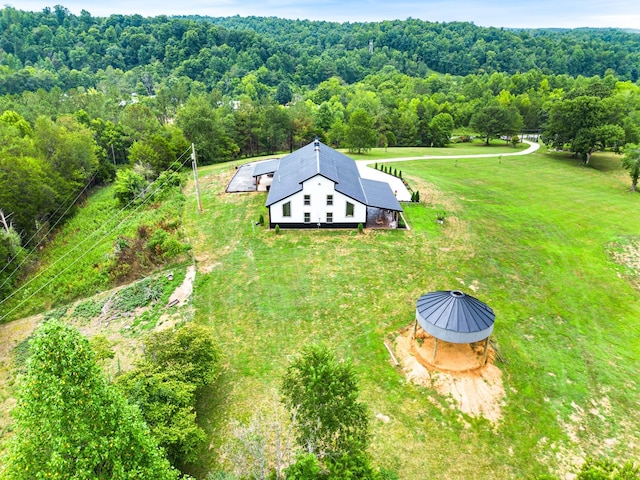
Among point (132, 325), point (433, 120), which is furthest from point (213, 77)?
point (132, 325)

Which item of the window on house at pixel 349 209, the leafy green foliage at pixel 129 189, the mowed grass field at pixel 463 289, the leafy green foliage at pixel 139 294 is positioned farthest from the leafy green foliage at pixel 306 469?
Result: the leafy green foliage at pixel 129 189

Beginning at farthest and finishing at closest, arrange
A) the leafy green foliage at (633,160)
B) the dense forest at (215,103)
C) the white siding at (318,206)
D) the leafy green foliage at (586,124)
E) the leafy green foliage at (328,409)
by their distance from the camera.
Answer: the leafy green foliage at (586,124), the dense forest at (215,103), the leafy green foliage at (633,160), the white siding at (318,206), the leafy green foliage at (328,409)

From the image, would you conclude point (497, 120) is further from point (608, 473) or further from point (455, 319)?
point (608, 473)

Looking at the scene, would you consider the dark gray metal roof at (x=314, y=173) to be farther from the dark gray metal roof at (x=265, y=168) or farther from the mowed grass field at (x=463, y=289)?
the mowed grass field at (x=463, y=289)

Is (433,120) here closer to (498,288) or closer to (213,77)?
(498,288)

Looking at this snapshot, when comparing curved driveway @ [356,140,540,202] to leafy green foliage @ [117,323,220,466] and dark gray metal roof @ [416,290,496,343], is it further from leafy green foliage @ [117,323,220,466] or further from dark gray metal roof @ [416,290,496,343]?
leafy green foliage @ [117,323,220,466]

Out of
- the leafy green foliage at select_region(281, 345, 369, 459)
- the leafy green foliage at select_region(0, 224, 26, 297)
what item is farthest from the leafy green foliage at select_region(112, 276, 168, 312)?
the leafy green foliage at select_region(281, 345, 369, 459)
